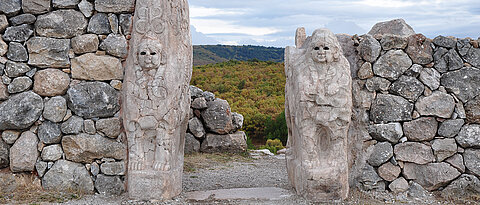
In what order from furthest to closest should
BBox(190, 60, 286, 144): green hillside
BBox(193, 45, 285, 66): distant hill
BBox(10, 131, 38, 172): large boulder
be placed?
BBox(193, 45, 285, 66): distant hill, BBox(190, 60, 286, 144): green hillside, BBox(10, 131, 38, 172): large boulder

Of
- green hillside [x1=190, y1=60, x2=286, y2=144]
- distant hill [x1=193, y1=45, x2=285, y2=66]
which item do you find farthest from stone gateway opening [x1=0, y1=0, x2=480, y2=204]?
distant hill [x1=193, y1=45, x2=285, y2=66]

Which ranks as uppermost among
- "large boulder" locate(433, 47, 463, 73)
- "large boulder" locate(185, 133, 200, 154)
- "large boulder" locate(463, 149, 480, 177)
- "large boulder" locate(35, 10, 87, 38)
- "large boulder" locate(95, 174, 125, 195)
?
"large boulder" locate(35, 10, 87, 38)

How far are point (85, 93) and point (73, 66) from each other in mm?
328

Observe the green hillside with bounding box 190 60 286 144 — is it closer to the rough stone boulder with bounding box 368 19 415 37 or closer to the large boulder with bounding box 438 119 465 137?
the rough stone boulder with bounding box 368 19 415 37

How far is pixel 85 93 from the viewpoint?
16.0 feet

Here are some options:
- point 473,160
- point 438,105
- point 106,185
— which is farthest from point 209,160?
point 473,160

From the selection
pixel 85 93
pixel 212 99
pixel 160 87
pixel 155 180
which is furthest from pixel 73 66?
pixel 212 99

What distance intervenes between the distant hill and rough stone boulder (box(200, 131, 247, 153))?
25370mm

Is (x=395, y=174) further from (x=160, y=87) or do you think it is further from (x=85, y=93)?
(x=85, y=93)

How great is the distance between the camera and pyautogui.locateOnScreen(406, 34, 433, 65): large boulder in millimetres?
5070

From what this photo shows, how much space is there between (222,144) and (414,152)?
4281mm

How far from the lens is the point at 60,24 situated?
4.82 m

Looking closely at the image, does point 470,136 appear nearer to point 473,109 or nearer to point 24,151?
point 473,109

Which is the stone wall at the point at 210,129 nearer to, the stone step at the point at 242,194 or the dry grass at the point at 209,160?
the dry grass at the point at 209,160
